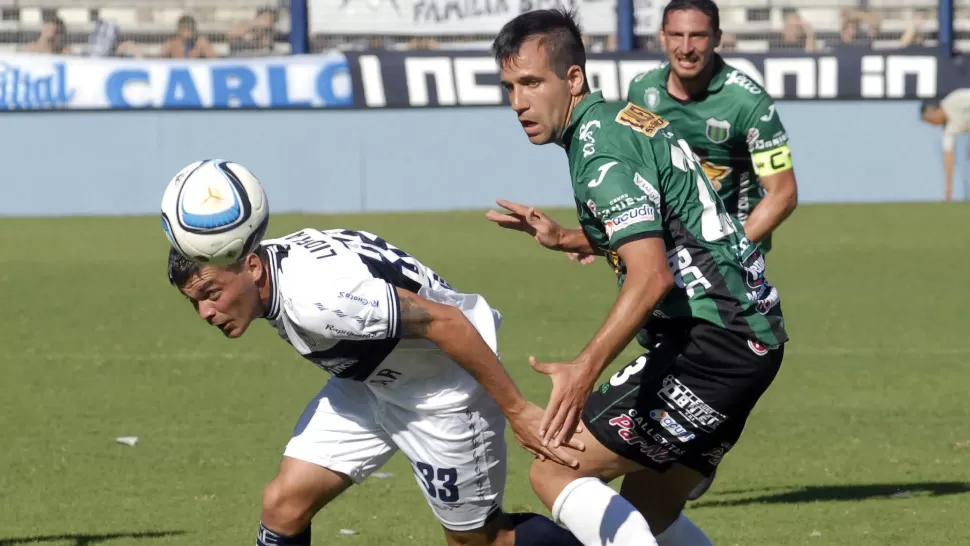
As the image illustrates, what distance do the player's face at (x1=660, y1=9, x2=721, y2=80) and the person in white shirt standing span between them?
46.9ft

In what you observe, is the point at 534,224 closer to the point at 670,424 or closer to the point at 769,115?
the point at 670,424

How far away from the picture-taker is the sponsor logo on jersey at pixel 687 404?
4918 mm

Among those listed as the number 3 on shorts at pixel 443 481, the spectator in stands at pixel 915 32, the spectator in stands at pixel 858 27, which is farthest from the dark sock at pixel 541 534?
the spectator in stands at pixel 915 32

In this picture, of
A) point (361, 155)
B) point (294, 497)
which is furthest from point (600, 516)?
point (361, 155)

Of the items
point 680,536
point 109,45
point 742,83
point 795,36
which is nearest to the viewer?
point 680,536

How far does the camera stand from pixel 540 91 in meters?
4.80

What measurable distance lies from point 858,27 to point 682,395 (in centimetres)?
1854

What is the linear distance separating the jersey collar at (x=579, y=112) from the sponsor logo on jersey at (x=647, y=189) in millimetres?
311

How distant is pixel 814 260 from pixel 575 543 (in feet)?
39.0

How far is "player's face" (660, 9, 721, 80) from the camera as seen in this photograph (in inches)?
306

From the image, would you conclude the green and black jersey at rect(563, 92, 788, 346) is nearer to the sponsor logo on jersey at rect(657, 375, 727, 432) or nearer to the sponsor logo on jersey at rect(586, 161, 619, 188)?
the sponsor logo on jersey at rect(586, 161, 619, 188)

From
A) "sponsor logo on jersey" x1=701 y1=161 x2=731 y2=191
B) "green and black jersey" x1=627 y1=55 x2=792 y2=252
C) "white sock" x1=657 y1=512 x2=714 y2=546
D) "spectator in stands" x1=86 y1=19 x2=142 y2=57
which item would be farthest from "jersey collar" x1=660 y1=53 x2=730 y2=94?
"spectator in stands" x1=86 y1=19 x2=142 y2=57

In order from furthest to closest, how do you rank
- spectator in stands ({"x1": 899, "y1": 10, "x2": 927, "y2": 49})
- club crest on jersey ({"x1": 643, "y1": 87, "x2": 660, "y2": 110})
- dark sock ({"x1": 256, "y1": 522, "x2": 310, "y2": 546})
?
spectator in stands ({"x1": 899, "y1": 10, "x2": 927, "y2": 49}) < club crest on jersey ({"x1": 643, "y1": 87, "x2": 660, "y2": 110}) < dark sock ({"x1": 256, "y1": 522, "x2": 310, "y2": 546})

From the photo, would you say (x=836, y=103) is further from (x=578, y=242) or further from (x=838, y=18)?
(x=578, y=242)
